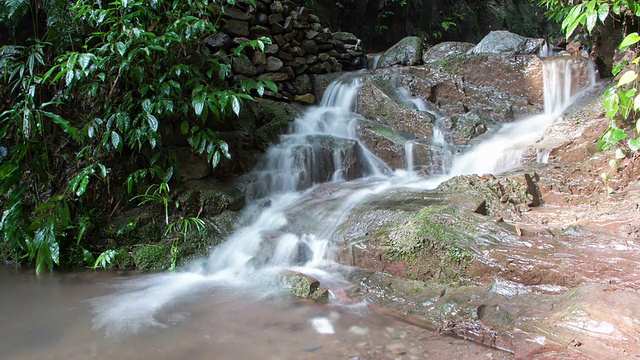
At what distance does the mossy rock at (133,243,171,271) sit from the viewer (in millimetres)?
3824

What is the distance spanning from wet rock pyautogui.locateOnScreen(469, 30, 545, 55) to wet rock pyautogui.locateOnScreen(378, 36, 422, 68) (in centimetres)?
100

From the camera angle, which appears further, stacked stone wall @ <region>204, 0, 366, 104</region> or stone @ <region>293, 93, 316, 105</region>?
stone @ <region>293, 93, 316, 105</region>

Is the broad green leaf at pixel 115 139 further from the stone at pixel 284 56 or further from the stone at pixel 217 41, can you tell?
the stone at pixel 284 56

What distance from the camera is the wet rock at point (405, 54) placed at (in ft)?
25.9

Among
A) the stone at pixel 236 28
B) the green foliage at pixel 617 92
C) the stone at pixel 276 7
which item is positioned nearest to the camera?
the green foliage at pixel 617 92

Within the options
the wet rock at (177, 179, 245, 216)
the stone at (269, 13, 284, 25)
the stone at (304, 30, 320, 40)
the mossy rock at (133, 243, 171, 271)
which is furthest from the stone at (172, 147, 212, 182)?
the stone at (304, 30, 320, 40)

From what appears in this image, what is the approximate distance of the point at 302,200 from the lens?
4.83 meters

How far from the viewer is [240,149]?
513cm

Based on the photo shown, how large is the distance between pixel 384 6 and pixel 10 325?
10995mm

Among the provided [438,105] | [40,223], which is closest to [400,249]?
[40,223]

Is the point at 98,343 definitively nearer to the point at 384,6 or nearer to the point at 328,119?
the point at 328,119

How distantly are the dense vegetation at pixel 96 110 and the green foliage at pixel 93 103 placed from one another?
0.03ft

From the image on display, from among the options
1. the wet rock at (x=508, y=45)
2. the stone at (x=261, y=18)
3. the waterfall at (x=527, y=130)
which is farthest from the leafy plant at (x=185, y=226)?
the wet rock at (x=508, y=45)

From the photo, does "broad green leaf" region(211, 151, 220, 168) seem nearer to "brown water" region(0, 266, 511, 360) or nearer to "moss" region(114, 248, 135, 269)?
"moss" region(114, 248, 135, 269)
